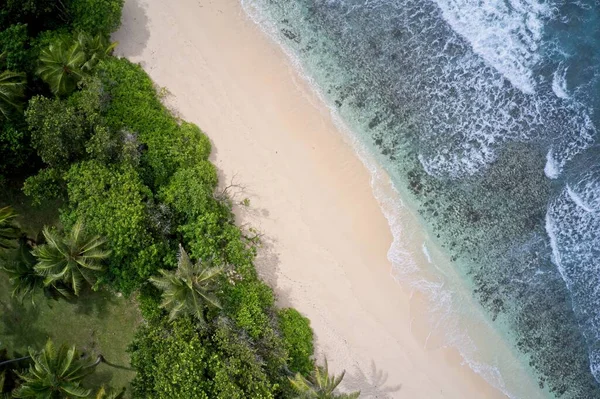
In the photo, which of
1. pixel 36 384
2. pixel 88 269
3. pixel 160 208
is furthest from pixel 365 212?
pixel 36 384

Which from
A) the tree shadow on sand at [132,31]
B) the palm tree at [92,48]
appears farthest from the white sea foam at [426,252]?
the palm tree at [92,48]

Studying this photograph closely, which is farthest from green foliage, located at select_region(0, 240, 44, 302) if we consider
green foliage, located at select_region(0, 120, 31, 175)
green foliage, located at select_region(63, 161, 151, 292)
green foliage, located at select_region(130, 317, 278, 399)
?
green foliage, located at select_region(130, 317, 278, 399)

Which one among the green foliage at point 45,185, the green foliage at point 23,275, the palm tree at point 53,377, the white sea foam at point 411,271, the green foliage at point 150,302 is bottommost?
the palm tree at point 53,377

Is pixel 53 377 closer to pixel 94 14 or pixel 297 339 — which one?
pixel 297 339

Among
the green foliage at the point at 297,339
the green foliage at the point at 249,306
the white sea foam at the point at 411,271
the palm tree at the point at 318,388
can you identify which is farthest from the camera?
the white sea foam at the point at 411,271

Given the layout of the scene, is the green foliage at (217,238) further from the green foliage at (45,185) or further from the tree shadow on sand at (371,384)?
the tree shadow on sand at (371,384)

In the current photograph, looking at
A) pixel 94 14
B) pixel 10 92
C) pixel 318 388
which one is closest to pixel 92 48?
pixel 94 14
